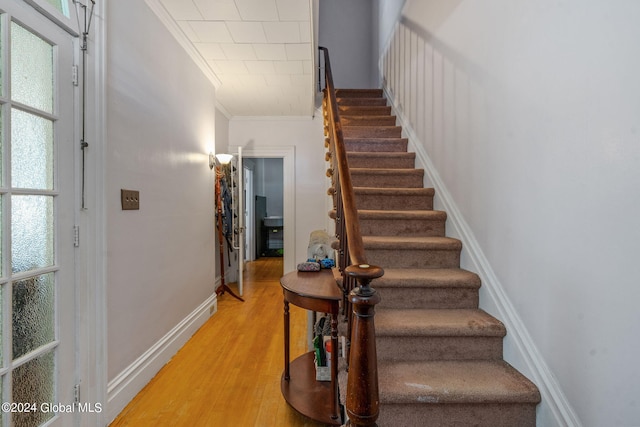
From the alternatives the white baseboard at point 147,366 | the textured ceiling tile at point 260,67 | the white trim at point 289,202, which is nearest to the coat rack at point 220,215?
the white trim at point 289,202

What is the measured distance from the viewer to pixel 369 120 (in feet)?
13.1

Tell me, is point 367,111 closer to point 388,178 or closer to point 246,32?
point 388,178

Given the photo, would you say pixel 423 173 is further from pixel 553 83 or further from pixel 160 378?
pixel 160 378

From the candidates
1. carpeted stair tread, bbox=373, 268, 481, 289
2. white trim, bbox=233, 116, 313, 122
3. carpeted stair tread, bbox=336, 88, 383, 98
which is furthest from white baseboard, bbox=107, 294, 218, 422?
carpeted stair tread, bbox=336, 88, 383, 98

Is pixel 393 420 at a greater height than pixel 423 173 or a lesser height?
lesser

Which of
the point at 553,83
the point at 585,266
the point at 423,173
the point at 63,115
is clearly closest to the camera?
the point at 585,266

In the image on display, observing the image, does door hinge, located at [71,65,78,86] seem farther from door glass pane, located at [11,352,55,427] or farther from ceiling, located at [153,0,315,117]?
door glass pane, located at [11,352,55,427]

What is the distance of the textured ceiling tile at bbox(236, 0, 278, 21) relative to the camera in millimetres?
2182

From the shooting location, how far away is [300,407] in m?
1.77

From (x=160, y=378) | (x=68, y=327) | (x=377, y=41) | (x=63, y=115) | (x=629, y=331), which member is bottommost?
(x=160, y=378)

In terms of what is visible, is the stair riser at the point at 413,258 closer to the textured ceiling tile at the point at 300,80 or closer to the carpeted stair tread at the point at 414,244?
the carpeted stair tread at the point at 414,244

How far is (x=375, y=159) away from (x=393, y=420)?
2255 millimetres

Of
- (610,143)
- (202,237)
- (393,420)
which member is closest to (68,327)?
(393,420)

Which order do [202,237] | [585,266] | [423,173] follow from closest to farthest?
[585,266] → [423,173] → [202,237]
